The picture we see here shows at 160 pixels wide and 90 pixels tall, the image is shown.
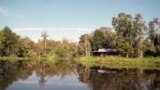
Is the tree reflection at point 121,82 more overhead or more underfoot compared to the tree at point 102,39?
more underfoot

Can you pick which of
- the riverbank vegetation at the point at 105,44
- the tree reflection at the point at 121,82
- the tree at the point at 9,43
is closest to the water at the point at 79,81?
the tree reflection at the point at 121,82

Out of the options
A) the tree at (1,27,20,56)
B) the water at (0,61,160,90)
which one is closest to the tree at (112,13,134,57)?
the water at (0,61,160,90)

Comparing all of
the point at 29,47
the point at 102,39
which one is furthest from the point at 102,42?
the point at 29,47

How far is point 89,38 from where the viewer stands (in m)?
126

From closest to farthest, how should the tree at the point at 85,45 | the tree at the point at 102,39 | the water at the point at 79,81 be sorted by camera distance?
the water at the point at 79,81
the tree at the point at 102,39
the tree at the point at 85,45

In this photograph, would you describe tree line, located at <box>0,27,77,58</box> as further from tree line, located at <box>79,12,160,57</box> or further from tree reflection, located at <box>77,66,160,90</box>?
tree reflection, located at <box>77,66,160,90</box>

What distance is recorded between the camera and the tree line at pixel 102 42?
79625mm

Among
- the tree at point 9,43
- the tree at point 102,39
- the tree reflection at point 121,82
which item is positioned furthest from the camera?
the tree at point 102,39

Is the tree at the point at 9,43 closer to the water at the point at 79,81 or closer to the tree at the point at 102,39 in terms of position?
the tree at the point at 102,39

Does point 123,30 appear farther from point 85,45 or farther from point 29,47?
point 29,47

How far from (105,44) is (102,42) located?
154cm

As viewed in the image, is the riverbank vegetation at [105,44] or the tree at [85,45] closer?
the riverbank vegetation at [105,44]

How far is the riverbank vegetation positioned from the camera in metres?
77.0

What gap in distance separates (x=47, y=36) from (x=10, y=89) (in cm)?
11056
